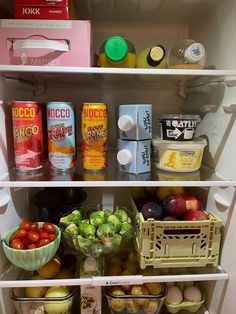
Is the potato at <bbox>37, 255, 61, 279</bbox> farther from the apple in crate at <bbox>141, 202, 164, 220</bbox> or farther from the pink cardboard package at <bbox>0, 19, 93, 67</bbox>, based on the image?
the pink cardboard package at <bbox>0, 19, 93, 67</bbox>

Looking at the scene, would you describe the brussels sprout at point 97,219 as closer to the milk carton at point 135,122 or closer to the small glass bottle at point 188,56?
the milk carton at point 135,122

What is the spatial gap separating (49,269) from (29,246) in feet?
0.48

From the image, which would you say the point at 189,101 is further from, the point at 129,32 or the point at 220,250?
the point at 220,250

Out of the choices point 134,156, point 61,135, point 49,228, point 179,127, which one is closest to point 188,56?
point 179,127

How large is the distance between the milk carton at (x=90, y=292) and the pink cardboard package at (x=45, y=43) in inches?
25.1

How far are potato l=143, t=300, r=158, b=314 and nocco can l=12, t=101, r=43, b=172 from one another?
58 cm

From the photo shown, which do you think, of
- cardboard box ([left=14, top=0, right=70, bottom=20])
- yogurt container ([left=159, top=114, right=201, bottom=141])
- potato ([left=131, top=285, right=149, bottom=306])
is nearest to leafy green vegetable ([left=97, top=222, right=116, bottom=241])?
potato ([left=131, top=285, right=149, bottom=306])

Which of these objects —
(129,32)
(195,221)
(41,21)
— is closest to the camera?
(41,21)

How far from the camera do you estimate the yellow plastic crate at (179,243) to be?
83 centimetres

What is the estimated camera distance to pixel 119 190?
1.21m

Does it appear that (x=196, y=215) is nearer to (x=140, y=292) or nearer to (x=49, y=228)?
(x=140, y=292)

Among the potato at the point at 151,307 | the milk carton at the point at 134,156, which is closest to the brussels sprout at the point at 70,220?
the milk carton at the point at 134,156

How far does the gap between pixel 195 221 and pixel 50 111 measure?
55cm

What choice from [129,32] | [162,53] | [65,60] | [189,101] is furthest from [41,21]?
[189,101]
